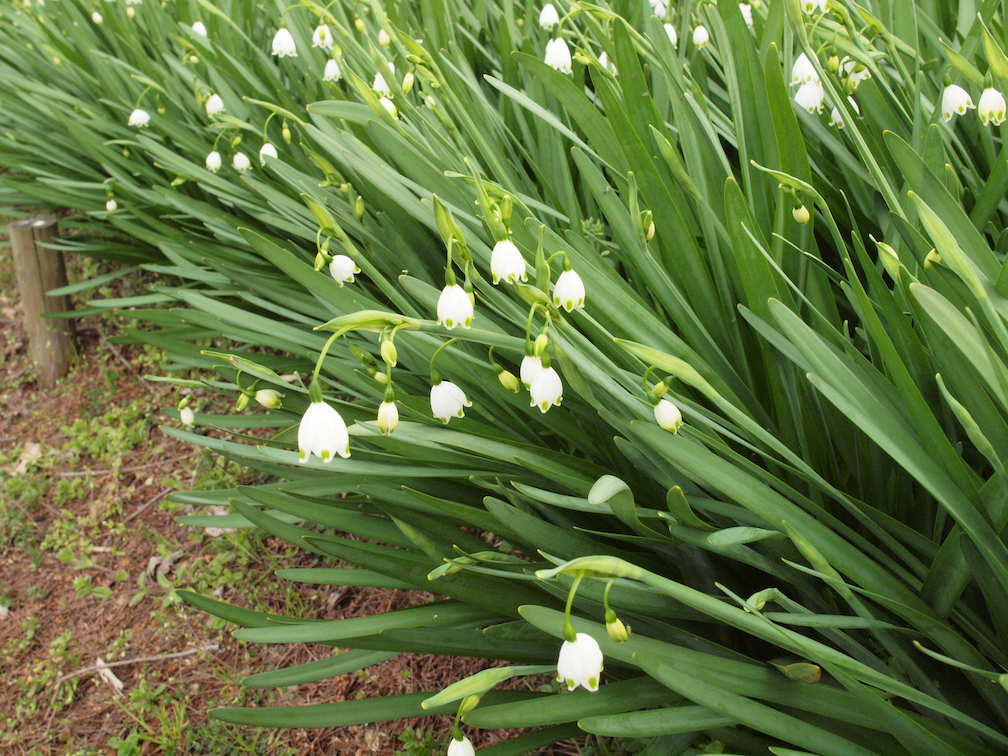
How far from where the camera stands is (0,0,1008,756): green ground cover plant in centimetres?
93

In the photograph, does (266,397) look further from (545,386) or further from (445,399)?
(545,386)

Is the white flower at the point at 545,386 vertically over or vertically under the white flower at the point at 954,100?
under

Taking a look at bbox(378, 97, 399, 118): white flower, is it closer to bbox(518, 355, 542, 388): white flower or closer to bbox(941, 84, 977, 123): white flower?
bbox(518, 355, 542, 388): white flower

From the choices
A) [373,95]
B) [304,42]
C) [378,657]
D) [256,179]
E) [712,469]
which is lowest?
[378,657]

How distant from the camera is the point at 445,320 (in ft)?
2.90

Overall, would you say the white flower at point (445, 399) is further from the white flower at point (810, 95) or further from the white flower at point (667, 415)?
the white flower at point (810, 95)

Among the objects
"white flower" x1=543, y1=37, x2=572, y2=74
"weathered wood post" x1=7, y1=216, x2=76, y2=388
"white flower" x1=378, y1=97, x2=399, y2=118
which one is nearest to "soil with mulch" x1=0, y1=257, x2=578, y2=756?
"weathered wood post" x1=7, y1=216, x2=76, y2=388

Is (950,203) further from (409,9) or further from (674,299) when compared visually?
(409,9)

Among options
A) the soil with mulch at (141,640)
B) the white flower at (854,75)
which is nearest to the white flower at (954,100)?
the white flower at (854,75)

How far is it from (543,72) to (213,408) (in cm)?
195

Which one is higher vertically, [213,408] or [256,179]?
[256,179]

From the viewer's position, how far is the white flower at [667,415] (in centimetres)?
95

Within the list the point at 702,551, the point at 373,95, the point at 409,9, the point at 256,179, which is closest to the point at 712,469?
the point at 702,551

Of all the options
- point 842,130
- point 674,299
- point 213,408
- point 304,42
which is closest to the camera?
point 674,299
